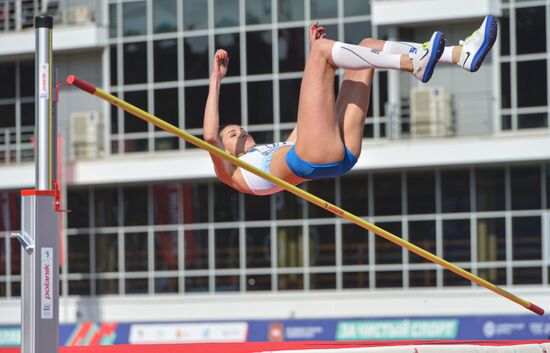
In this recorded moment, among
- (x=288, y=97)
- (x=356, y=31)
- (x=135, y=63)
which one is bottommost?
(x=288, y=97)

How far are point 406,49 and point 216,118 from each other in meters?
1.49

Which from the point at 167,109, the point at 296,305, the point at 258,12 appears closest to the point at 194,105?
the point at 167,109

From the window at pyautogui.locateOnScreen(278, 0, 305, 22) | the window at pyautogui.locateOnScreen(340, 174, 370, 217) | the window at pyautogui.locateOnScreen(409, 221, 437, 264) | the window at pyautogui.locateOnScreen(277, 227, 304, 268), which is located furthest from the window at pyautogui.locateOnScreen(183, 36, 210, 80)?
the window at pyautogui.locateOnScreen(409, 221, 437, 264)

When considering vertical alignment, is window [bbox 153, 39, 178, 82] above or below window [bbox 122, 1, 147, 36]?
below

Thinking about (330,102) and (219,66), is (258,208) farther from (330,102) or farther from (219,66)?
(330,102)

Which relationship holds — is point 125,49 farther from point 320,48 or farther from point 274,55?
point 320,48

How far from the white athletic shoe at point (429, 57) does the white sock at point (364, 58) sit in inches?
6.6

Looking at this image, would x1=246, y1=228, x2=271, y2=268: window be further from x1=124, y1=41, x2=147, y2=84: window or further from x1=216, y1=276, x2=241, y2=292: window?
x1=124, y1=41, x2=147, y2=84: window

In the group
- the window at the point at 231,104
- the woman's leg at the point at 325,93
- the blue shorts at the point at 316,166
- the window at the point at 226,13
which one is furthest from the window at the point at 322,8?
the woman's leg at the point at 325,93

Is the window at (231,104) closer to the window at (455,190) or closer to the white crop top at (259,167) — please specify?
the window at (455,190)

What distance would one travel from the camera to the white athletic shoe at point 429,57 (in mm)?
7609

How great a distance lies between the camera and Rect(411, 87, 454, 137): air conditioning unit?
1028 inches

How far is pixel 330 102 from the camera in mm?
8016

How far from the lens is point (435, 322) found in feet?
72.9
